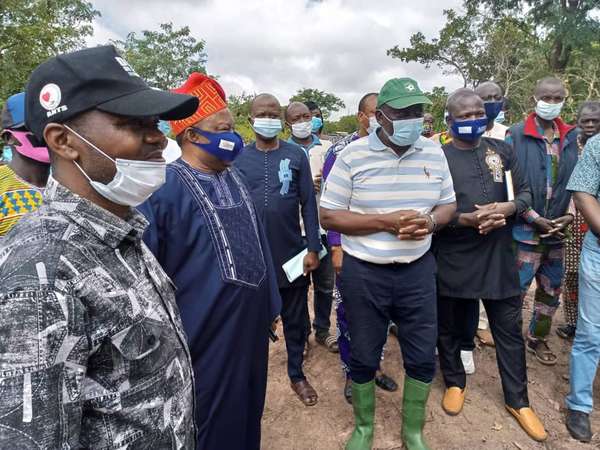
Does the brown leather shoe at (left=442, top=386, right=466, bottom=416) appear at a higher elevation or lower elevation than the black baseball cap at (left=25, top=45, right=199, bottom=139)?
lower

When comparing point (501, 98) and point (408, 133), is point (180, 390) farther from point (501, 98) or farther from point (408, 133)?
point (501, 98)

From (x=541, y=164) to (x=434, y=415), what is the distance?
2.13 metres

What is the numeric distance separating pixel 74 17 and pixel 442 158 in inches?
930

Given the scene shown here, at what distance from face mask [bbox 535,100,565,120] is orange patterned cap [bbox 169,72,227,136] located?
2757mm

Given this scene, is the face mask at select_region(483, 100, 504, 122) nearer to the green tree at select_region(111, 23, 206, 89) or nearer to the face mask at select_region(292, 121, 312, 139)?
the face mask at select_region(292, 121, 312, 139)

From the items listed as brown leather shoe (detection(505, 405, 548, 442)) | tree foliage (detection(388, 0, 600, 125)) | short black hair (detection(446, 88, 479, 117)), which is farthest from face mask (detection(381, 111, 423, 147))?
tree foliage (detection(388, 0, 600, 125))

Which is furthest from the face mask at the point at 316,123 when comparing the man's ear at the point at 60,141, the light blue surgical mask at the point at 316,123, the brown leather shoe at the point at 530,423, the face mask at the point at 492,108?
the man's ear at the point at 60,141

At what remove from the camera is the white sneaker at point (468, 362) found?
342cm

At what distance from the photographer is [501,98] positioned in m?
3.62

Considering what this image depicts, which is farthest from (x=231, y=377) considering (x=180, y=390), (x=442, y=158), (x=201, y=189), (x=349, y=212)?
(x=442, y=158)

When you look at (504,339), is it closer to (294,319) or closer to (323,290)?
(294,319)

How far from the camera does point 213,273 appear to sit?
1761mm

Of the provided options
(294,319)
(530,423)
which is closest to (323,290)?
(294,319)

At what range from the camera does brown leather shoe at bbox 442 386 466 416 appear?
9.64ft
